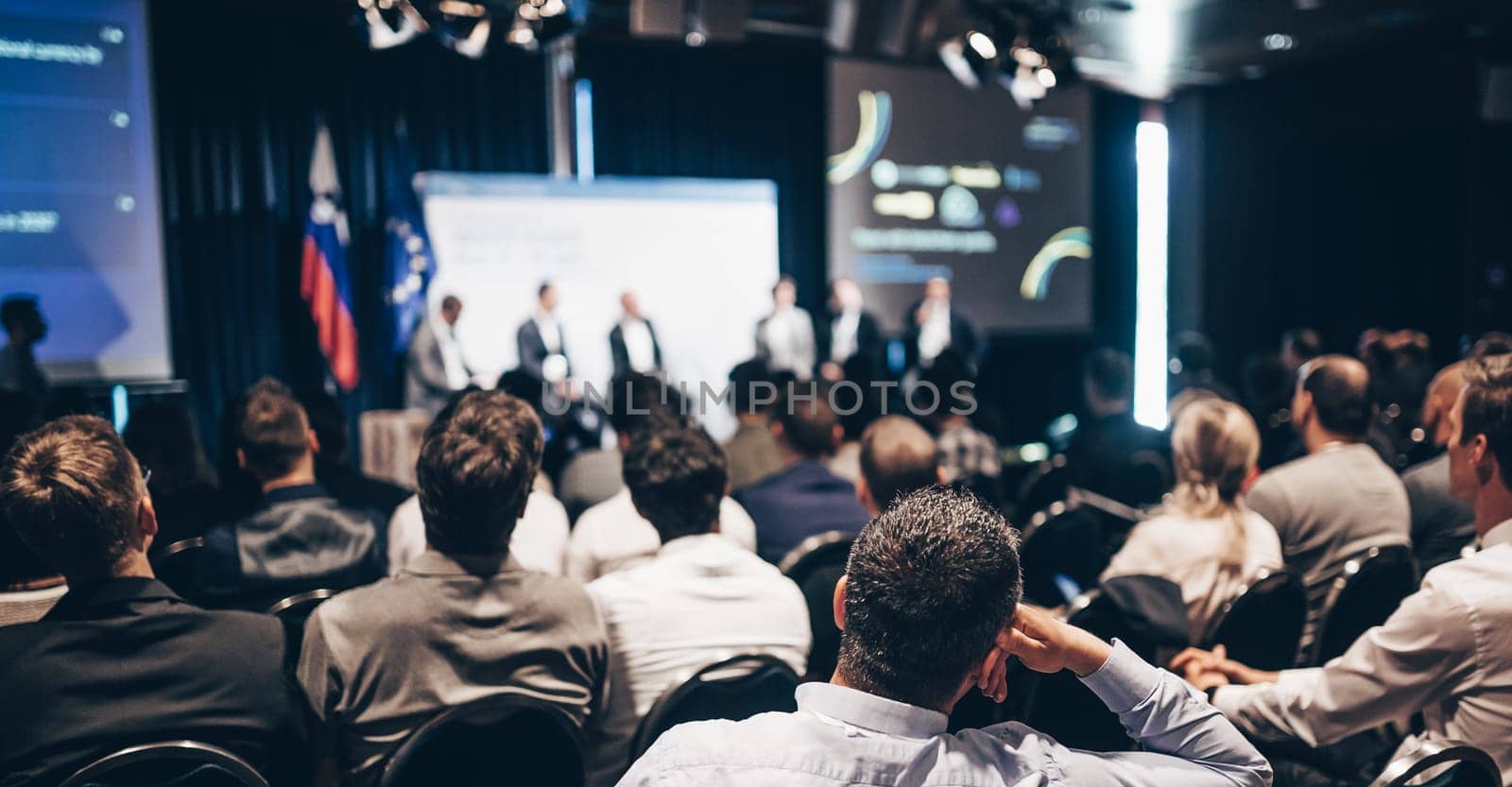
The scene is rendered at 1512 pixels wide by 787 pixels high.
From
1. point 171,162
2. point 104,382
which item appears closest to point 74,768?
point 104,382

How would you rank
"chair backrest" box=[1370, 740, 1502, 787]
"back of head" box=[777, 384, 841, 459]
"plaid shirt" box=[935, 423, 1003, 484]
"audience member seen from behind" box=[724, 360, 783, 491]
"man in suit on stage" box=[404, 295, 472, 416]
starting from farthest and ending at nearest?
"man in suit on stage" box=[404, 295, 472, 416] < "plaid shirt" box=[935, 423, 1003, 484] < "audience member seen from behind" box=[724, 360, 783, 491] < "back of head" box=[777, 384, 841, 459] < "chair backrest" box=[1370, 740, 1502, 787]

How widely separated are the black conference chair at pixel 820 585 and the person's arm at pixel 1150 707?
132 centimetres

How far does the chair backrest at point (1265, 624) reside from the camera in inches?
89.2

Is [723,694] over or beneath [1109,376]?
beneath

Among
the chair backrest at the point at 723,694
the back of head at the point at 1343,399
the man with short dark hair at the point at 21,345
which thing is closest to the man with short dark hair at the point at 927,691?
the chair backrest at the point at 723,694

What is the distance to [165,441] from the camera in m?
3.23

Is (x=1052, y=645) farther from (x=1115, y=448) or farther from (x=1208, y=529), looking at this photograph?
(x=1115, y=448)

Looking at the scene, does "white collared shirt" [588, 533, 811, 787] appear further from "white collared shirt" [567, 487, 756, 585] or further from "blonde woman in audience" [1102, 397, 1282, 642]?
"blonde woman in audience" [1102, 397, 1282, 642]

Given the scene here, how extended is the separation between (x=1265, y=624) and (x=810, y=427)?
1.63 metres

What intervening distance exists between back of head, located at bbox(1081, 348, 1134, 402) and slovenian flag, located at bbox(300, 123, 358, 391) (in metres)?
5.07

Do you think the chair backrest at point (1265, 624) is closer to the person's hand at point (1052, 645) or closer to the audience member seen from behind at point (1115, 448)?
the person's hand at point (1052, 645)

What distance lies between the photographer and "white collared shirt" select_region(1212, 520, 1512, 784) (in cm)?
167

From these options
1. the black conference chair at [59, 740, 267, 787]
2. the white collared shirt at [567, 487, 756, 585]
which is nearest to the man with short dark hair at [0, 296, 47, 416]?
the white collared shirt at [567, 487, 756, 585]

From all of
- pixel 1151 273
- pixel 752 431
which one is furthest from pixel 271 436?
pixel 1151 273
